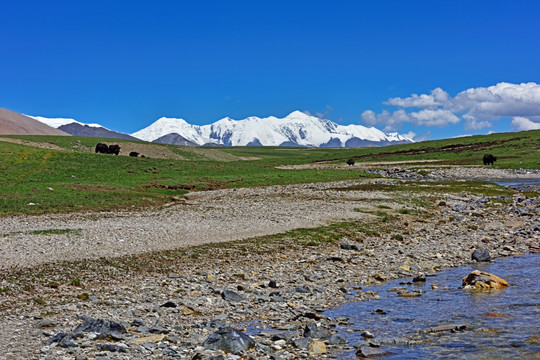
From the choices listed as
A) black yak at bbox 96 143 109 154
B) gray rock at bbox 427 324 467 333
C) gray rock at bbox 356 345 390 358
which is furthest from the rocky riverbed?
black yak at bbox 96 143 109 154

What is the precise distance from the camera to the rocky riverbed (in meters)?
13.4

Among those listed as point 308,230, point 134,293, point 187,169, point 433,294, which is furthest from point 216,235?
point 187,169

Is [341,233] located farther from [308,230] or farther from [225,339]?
[225,339]

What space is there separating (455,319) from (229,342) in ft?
26.3

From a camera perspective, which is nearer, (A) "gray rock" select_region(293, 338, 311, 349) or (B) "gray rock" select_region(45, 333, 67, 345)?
(B) "gray rock" select_region(45, 333, 67, 345)

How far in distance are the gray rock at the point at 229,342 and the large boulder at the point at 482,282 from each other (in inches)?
451

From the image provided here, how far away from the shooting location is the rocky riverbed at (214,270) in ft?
43.9

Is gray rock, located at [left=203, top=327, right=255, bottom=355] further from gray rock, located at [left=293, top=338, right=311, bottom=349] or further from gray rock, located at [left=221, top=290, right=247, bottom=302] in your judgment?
gray rock, located at [left=221, top=290, right=247, bottom=302]

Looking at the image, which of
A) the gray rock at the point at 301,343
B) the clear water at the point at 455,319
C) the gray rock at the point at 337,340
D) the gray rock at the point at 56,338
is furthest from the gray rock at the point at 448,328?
the gray rock at the point at 56,338

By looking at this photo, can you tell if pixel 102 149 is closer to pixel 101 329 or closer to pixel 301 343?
pixel 101 329

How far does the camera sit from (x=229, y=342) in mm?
13055

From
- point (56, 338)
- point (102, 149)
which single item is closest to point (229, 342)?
point (56, 338)

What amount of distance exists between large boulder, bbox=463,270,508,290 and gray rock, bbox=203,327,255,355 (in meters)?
11.5

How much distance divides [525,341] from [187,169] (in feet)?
239
